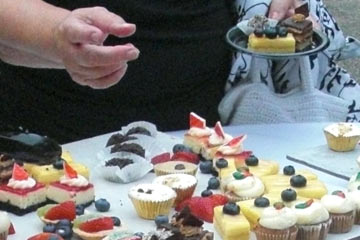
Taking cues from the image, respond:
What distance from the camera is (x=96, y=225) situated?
129cm

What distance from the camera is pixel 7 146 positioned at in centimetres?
108

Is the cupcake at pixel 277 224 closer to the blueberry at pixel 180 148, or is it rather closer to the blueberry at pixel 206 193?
the blueberry at pixel 206 193

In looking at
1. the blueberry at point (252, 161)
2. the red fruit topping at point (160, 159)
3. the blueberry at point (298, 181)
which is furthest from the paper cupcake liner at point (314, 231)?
the red fruit topping at point (160, 159)

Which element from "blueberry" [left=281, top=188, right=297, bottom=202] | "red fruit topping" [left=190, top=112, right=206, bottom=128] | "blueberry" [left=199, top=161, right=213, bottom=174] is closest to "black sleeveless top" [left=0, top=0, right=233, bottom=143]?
"red fruit topping" [left=190, top=112, right=206, bottom=128]

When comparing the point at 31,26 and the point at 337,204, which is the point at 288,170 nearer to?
the point at 337,204

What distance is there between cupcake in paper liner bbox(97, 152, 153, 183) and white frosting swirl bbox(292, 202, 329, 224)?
0.28 meters

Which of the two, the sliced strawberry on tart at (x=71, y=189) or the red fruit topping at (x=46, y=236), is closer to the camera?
the red fruit topping at (x=46, y=236)

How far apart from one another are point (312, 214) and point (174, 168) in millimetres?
275

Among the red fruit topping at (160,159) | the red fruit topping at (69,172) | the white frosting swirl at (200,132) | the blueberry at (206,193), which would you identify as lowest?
the red fruit topping at (160,159)

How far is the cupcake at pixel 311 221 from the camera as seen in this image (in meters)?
1.31

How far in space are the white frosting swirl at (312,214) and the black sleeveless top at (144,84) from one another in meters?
0.53

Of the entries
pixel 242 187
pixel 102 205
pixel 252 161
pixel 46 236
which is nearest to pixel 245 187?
pixel 242 187

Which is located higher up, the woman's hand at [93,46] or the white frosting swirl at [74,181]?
the woman's hand at [93,46]

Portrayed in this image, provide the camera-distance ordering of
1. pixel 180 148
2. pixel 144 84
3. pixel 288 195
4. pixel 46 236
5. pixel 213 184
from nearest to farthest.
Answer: pixel 46 236 → pixel 288 195 → pixel 213 184 → pixel 180 148 → pixel 144 84
